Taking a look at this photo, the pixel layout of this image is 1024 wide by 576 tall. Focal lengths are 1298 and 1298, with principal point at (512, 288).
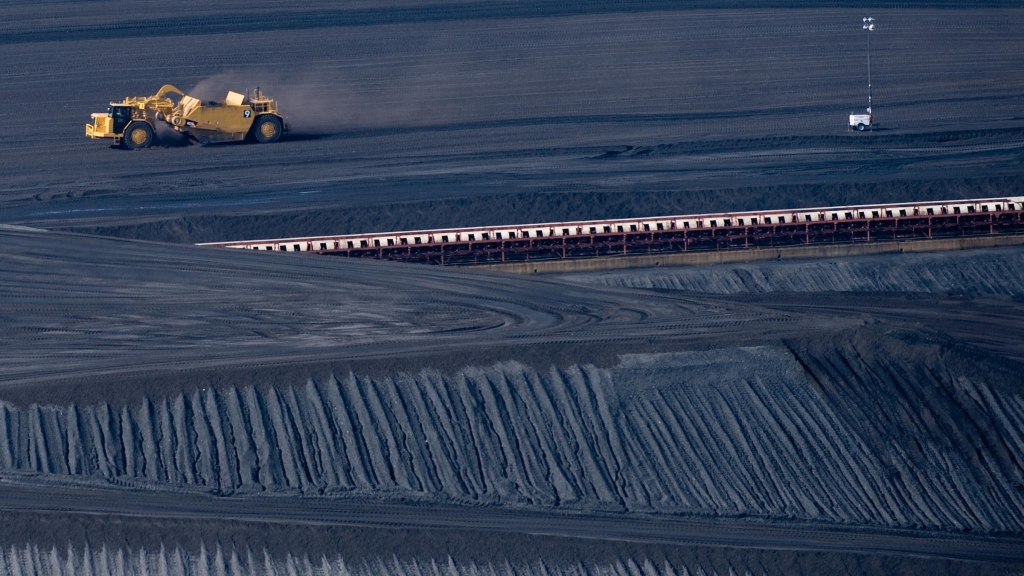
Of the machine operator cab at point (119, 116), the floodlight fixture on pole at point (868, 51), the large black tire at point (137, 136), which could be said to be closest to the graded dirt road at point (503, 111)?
the floodlight fixture on pole at point (868, 51)

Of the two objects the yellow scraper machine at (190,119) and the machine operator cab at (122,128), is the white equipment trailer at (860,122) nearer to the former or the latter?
the yellow scraper machine at (190,119)

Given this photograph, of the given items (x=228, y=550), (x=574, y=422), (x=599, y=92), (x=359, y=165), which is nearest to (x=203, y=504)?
(x=228, y=550)

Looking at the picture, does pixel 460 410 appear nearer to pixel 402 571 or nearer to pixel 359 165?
pixel 402 571

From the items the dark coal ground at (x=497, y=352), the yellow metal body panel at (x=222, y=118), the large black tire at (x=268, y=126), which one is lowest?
the dark coal ground at (x=497, y=352)

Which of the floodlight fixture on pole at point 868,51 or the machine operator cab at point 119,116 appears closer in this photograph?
the machine operator cab at point 119,116

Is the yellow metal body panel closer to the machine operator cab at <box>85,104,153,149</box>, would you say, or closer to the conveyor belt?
the machine operator cab at <box>85,104,153,149</box>

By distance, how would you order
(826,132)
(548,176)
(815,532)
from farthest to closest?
1. (826,132)
2. (548,176)
3. (815,532)

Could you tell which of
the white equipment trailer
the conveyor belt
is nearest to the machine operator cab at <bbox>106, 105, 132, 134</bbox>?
the conveyor belt
